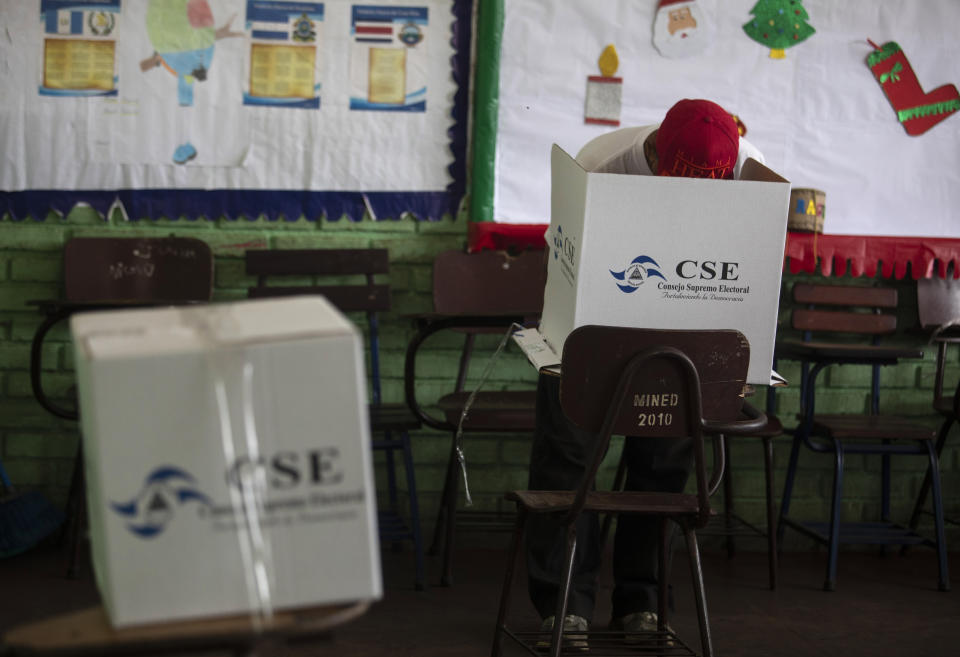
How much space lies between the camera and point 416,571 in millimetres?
2684

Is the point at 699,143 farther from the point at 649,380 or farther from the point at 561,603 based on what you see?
the point at 561,603

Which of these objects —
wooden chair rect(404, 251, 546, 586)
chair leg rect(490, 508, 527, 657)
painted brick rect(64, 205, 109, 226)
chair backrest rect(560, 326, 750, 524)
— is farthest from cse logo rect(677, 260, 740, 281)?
painted brick rect(64, 205, 109, 226)

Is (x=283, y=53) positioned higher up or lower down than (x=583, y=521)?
higher up

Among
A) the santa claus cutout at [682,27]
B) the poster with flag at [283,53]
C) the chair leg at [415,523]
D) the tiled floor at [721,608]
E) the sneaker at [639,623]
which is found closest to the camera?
the sneaker at [639,623]

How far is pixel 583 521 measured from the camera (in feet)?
6.57

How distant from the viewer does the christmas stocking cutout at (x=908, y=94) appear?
124 inches

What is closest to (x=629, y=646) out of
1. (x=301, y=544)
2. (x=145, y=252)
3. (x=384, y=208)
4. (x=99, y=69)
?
(x=301, y=544)

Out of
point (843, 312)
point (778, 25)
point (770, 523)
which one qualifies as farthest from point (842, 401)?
point (778, 25)

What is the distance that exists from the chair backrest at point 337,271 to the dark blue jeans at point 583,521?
0.96 m

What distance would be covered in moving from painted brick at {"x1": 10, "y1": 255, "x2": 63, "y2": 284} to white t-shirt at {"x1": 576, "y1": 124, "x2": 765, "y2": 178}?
70.7 inches

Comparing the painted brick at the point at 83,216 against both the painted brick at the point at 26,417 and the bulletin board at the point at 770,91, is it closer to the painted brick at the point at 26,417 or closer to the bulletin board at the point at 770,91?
the painted brick at the point at 26,417

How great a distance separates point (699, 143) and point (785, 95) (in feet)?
5.20

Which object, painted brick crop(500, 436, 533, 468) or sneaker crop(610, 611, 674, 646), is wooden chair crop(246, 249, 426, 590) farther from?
sneaker crop(610, 611, 674, 646)

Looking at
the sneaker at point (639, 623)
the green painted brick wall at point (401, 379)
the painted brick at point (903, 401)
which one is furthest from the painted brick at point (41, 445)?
the painted brick at point (903, 401)
